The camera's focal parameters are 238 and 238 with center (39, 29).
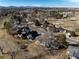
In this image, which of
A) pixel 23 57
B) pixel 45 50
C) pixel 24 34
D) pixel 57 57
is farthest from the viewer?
pixel 24 34

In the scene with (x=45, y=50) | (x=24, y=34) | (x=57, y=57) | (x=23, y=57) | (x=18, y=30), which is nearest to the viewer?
(x=23, y=57)

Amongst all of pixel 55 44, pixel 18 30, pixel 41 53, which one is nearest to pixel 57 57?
pixel 41 53

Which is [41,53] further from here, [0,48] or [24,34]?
[24,34]

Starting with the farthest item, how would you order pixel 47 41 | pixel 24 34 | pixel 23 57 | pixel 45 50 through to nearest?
1. pixel 24 34
2. pixel 47 41
3. pixel 45 50
4. pixel 23 57

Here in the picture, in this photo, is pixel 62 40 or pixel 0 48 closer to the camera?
pixel 0 48

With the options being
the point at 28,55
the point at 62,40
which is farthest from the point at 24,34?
the point at 28,55

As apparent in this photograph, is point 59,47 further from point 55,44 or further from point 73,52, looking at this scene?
point 73,52

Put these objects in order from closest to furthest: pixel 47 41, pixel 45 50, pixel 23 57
Result: pixel 23 57 → pixel 45 50 → pixel 47 41

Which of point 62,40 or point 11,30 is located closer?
point 62,40
